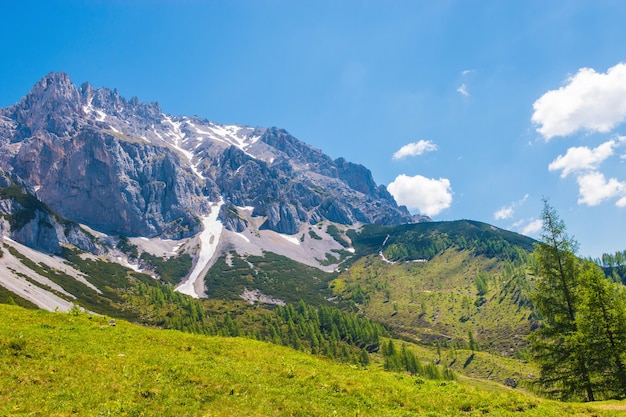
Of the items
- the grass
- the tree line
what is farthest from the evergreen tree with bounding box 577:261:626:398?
the grass

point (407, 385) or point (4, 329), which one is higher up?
point (4, 329)

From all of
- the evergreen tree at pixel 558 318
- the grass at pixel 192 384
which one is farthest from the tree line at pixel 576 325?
the grass at pixel 192 384

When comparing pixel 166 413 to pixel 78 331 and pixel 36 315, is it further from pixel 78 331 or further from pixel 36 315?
pixel 36 315

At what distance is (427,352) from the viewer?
192 m

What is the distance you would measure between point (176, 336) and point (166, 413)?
582 inches

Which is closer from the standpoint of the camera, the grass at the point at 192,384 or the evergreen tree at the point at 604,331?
the grass at the point at 192,384

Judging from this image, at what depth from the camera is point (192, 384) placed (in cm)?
1983

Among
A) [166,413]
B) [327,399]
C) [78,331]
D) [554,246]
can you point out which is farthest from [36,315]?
[554,246]

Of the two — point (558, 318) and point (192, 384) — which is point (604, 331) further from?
point (192, 384)

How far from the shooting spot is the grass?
16922 millimetres

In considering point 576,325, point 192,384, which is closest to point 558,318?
point 576,325

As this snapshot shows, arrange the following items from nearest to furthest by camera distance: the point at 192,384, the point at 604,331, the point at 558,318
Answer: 1. the point at 192,384
2. the point at 604,331
3. the point at 558,318

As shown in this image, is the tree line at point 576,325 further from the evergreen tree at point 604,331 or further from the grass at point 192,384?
the grass at point 192,384

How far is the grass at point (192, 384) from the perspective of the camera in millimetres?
16922
